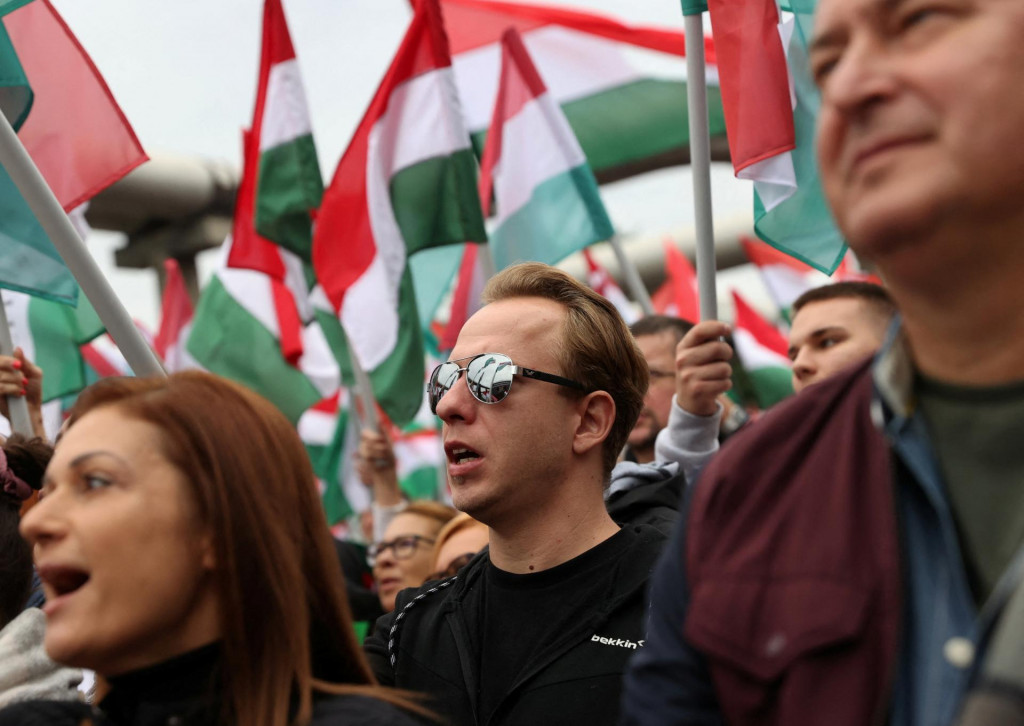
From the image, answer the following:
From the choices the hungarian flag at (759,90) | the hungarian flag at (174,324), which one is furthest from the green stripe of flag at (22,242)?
the hungarian flag at (174,324)

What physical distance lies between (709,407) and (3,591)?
75.4 inches

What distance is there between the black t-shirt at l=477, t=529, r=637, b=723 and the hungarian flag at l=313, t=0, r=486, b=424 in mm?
3212

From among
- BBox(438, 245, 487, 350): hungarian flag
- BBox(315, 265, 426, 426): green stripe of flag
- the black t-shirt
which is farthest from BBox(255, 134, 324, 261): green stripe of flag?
the black t-shirt

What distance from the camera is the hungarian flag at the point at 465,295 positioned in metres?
5.96

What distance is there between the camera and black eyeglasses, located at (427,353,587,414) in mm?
2744

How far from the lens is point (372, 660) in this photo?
2688 millimetres

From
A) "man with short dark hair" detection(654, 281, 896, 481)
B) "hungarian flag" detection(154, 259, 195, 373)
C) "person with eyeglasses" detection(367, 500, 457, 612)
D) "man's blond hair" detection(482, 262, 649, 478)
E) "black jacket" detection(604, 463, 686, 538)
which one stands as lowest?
"person with eyeglasses" detection(367, 500, 457, 612)

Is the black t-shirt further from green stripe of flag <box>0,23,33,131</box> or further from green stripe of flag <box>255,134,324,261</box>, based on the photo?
green stripe of flag <box>255,134,324,261</box>

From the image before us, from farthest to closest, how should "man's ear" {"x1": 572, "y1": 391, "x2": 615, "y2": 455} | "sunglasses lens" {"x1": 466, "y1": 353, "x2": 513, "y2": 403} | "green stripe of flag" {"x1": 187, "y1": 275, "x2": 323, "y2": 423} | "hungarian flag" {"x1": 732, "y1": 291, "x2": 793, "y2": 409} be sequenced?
"hungarian flag" {"x1": 732, "y1": 291, "x2": 793, "y2": 409}
"green stripe of flag" {"x1": 187, "y1": 275, "x2": 323, "y2": 423}
"man's ear" {"x1": 572, "y1": 391, "x2": 615, "y2": 455}
"sunglasses lens" {"x1": 466, "y1": 353, "x2": 513, "y2": 403}

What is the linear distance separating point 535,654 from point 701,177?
1.62 meters

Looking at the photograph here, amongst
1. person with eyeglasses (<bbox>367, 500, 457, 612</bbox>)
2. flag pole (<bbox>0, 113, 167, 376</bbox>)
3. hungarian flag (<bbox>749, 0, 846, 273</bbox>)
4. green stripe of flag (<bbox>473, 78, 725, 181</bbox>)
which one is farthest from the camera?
green stripe of flag (<bbox>473, 78, 725, 181</bbox>)

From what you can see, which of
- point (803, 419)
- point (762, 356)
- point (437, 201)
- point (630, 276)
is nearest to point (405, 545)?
point (437, 201)

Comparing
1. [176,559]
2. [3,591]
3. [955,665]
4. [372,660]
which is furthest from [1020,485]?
[3,591]

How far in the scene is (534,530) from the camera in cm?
268
